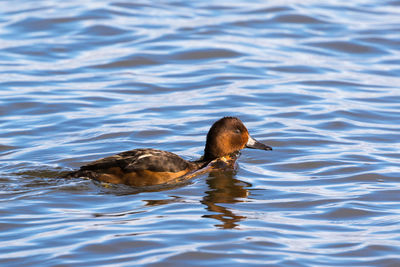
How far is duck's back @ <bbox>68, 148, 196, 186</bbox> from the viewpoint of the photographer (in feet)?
30.2

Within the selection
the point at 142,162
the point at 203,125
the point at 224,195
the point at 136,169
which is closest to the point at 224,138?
the point at 224,195

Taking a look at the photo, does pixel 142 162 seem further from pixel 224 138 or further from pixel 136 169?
pixel 224 138

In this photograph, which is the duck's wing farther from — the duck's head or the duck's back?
the duck's head

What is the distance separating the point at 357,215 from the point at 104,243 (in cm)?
273

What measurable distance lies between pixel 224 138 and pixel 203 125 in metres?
2.10

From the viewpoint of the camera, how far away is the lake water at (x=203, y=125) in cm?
746

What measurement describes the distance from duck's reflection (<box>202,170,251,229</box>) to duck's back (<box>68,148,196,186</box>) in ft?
Result: 1.73

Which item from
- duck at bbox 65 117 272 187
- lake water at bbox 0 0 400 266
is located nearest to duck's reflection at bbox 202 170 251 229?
lake water at bbox 0 0 400 266

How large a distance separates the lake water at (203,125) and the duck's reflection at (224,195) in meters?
0.03

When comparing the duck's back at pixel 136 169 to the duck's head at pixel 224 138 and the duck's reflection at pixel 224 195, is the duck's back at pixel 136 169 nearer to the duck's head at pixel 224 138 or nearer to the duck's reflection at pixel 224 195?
the duck's reflection at pixel 224 195

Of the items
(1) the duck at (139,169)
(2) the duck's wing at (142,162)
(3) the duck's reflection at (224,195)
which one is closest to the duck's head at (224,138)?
(3) the duck's reflection at (224,195)

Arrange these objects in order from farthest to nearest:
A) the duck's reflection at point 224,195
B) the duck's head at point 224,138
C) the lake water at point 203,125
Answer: the duck's head at point 224,138, the duck's reflection at point 224,195, the lake water at point 203,125

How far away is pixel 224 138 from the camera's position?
1014 cm

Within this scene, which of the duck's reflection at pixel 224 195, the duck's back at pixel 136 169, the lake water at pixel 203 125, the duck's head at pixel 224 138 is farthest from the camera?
the duck's head at pixel 224 138
